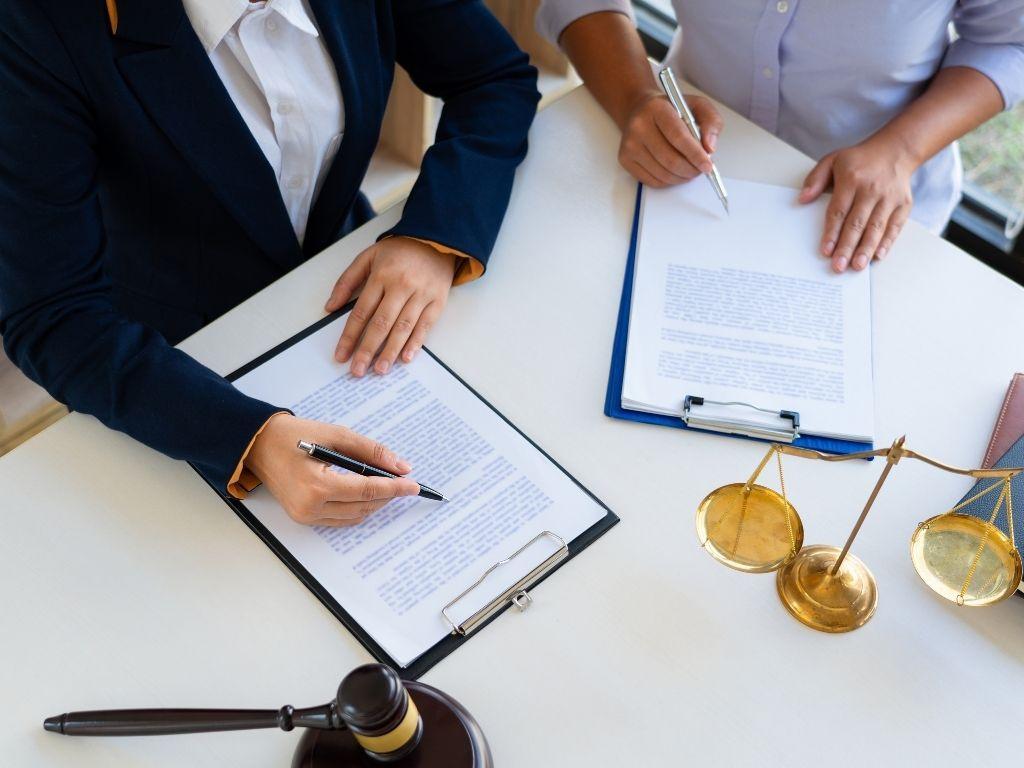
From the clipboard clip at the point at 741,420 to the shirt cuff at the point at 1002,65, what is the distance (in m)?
0.67

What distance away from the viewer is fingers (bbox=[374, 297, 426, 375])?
98 cm

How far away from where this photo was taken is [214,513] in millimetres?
876

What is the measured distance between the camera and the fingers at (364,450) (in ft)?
2.87

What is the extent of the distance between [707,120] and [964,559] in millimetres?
663

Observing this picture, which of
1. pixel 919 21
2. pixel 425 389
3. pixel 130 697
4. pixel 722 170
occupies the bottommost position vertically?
pixel 130 697

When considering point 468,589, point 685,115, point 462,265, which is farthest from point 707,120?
point 468,589

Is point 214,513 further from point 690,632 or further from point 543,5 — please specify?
point 543,5

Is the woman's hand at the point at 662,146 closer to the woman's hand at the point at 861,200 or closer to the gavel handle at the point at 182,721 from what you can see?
the woman's hand at the point at 861,200

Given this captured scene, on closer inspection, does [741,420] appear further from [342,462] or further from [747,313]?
[342,462]

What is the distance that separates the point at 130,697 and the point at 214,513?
18cm

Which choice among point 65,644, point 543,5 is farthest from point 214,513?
point 543,5

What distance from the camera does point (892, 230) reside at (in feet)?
3.64

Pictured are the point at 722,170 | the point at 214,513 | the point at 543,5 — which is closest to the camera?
the point at 214,513

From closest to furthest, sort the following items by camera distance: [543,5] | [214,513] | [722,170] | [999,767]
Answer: [999,767]
[214,513]
[722,170]
[543,5]
